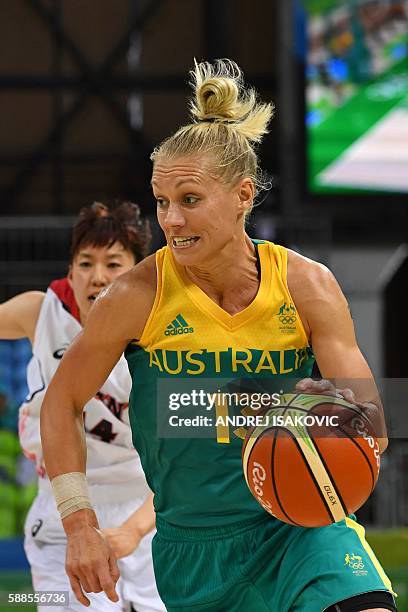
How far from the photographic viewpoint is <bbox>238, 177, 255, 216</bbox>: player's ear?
11.8 feet

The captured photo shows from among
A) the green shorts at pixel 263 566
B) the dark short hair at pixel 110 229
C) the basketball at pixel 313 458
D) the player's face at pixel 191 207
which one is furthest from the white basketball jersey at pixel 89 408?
the basketball at pixel 313 458

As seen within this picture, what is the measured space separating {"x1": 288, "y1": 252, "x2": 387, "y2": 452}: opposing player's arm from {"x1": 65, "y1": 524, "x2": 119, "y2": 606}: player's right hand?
0.80 meters

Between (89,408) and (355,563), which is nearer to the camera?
(355,563)

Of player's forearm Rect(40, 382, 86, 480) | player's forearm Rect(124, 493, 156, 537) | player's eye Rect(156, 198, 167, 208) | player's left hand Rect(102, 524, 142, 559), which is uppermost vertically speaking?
player's eye Rect(156, 198, 167, 208)

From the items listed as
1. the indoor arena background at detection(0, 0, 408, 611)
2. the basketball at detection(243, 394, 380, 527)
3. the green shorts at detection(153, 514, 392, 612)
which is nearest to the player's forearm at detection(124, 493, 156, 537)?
the green shorts at detection(153, 514, 392, 612)

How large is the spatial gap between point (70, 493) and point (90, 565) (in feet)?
0.77

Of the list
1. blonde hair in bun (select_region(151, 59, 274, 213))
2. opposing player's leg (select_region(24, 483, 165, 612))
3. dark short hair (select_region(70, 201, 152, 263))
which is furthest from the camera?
dark short hair (select_region(70, 201, 152, 263))

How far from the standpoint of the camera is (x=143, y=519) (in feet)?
13.8

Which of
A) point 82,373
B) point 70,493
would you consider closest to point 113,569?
point 70,493

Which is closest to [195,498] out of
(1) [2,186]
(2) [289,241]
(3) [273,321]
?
(3) [273,321]

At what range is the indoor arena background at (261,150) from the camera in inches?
413

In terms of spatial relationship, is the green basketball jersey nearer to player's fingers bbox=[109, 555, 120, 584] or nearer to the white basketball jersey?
player's fingers bbox=[109, 555, 120, 584]

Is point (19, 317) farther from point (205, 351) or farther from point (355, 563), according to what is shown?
point (355, 563)

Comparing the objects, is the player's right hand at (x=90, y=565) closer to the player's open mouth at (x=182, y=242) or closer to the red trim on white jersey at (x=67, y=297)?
the player's open mouth at (x=182, y=242)
